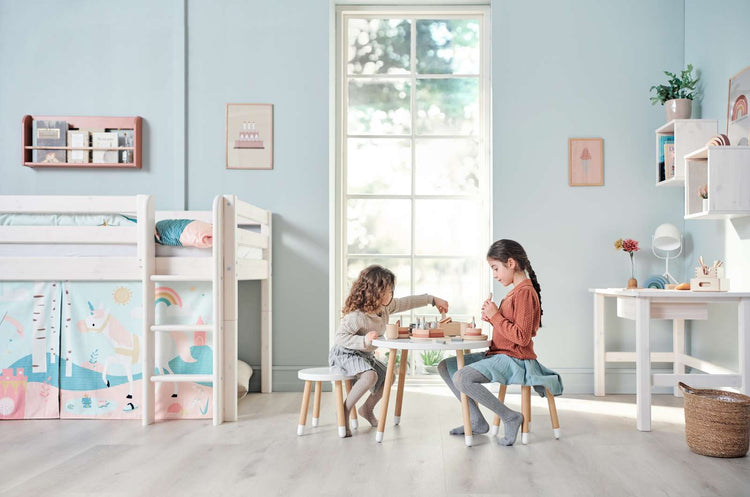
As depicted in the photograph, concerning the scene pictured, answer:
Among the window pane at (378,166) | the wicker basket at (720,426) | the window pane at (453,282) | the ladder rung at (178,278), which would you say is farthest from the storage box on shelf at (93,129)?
the wicker basket at (720,426)

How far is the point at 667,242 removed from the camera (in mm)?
4051

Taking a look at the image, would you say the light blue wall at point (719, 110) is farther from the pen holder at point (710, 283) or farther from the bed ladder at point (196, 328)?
the bed ladder at point (196, 328)

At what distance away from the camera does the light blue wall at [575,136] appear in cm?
416

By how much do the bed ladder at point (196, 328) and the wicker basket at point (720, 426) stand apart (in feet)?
7.11

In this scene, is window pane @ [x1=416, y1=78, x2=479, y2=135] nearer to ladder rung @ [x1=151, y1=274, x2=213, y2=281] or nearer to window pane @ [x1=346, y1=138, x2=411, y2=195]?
window pane @ [x1=346, y1=138, x2=411, y2=195]

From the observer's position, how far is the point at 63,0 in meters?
4.27

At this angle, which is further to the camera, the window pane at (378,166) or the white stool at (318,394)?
the window pane at (378,166)

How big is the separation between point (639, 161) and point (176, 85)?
9.94 ft

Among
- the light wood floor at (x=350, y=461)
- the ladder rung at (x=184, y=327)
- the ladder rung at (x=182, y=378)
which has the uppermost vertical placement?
the ladder rung at (x=184, y=327)

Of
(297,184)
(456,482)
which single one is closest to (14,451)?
(456,482)

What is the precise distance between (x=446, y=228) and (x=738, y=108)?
1854 mm

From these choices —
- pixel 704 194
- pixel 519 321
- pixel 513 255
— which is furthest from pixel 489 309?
pixel 704 194

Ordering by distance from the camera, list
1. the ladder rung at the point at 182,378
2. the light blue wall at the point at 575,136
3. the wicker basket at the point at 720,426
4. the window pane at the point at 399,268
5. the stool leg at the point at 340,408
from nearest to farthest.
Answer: the wicker basket at the point at 720,426
the stool leg at the point at 340,408
the ladder rung at the point at 182,378
the light blue wall at the point at 575,136
the window pane at the point at 399,268

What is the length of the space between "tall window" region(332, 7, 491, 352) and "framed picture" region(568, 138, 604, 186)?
21.9 inches
